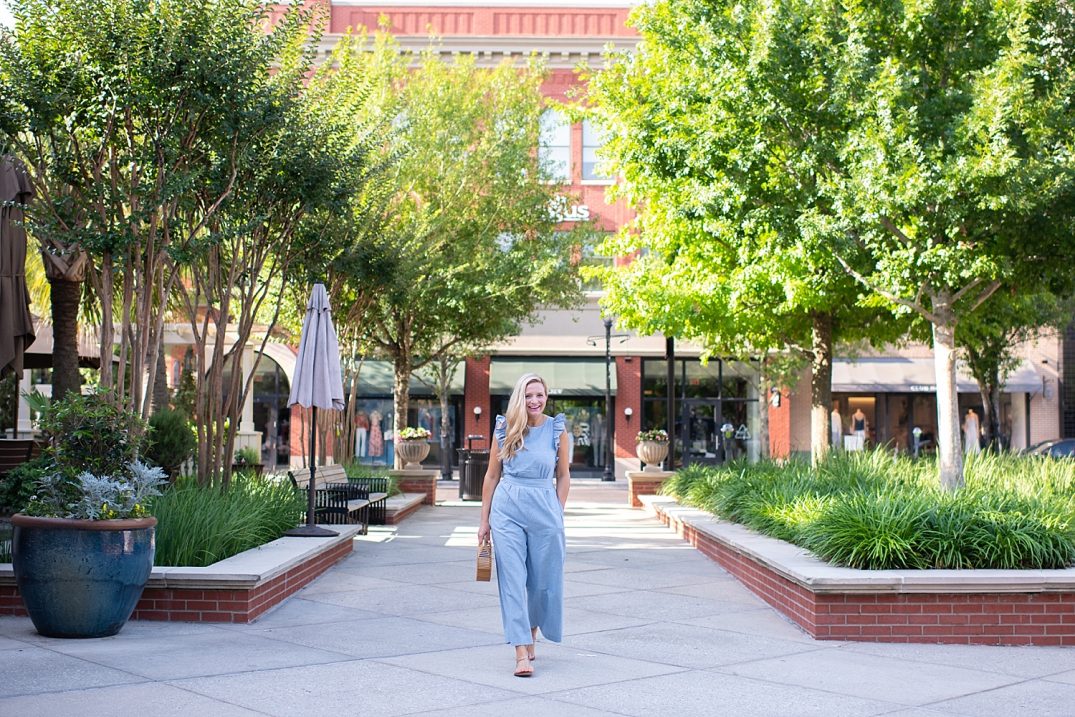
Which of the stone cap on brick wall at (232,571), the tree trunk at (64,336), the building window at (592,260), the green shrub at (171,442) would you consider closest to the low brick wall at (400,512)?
the green shrub at (171,442)

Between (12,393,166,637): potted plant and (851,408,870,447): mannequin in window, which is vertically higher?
(851,408,870,447): mannequin in window

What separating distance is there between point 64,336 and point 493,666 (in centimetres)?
1024

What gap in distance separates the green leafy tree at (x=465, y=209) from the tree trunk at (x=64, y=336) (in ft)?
22.5

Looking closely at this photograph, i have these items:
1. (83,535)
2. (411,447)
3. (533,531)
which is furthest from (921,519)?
(411,447)

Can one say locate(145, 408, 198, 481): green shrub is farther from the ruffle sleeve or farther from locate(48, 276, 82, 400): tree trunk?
the ruffle sleeve

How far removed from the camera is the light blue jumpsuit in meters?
7.09

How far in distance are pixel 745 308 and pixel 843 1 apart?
21.6 ft

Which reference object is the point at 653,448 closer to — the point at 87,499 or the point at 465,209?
the point at 465,209

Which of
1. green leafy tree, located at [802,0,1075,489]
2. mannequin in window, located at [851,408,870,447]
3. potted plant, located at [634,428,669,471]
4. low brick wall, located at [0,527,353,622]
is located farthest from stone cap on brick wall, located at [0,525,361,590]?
mannequin in window, located at [851,408,870,447]

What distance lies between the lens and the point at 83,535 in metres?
7.75

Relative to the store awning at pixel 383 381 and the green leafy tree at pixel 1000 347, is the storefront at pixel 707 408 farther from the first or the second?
the green leafy tree at pixel 1000 347

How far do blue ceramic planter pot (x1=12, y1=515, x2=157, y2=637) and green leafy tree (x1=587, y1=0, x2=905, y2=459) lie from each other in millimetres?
8653

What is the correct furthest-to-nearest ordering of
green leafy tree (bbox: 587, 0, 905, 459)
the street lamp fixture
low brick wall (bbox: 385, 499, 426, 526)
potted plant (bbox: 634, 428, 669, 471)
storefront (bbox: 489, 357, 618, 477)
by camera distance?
1. storefront (bbox: 489, 357, 618, 477)
2. the street lamp fixture
3. potted plant (bbox: 634, 428, 669, 471)
4. low brick wall (bbox: 385, 499, 426, 526)
5. green leafy tree (bbox: 587, 0, 905, 459)

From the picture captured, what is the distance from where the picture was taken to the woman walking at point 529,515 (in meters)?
7.10
